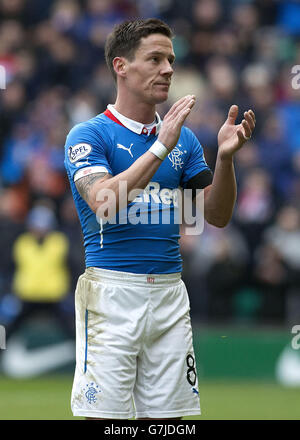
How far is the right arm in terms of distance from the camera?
14.9 ft

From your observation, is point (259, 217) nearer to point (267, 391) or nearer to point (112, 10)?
point (267, 391)

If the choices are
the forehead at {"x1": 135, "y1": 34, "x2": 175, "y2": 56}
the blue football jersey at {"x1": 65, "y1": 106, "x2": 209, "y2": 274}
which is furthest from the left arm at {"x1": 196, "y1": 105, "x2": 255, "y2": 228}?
the forehead at {"x1": 135, "y1": 34, "x2": 175, "y2": 56}

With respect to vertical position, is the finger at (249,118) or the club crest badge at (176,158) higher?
the finger at (249,118)

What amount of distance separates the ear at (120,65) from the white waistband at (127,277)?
3.64 ft

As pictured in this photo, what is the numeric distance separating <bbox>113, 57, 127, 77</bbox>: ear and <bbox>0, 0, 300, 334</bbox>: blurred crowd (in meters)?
6.65

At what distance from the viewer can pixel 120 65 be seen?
5.09m

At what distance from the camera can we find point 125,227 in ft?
16.1

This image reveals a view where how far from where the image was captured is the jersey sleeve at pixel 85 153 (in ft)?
15.7

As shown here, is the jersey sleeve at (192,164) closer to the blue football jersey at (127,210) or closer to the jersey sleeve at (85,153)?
the blue football jersey at (127,210)

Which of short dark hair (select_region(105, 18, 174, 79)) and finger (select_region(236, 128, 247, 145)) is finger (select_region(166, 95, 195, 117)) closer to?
finger (select_region(236, 128, 247, 145))

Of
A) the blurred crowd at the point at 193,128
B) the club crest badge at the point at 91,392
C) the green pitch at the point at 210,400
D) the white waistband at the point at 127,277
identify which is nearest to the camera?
the club crest badge at the point at 91,392

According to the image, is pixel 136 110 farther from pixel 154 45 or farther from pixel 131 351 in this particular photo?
pixel 131 351

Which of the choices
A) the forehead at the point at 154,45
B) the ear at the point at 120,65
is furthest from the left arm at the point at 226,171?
the ear at the point at 120,65

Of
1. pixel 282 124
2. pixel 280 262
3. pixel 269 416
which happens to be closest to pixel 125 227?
pixel 269 416
